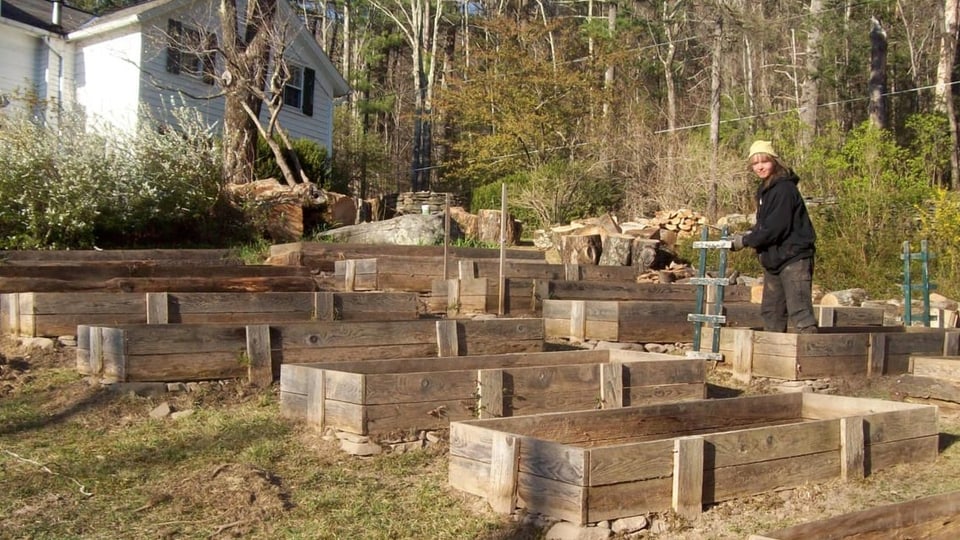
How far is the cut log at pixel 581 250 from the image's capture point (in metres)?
14.6

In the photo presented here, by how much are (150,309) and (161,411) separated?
1.61 meters

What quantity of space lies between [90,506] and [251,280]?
495 cm

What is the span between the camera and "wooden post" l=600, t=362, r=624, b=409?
6.83 metres

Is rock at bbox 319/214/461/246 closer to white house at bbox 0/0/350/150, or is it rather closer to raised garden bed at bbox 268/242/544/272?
raised garden bed at bbox 268/242/544/272

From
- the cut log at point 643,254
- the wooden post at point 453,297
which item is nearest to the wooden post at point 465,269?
the wooden post at point 453,297

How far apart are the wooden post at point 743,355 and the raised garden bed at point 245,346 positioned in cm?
236

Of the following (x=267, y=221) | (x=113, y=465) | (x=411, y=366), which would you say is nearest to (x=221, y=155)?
(x=267, y=221)

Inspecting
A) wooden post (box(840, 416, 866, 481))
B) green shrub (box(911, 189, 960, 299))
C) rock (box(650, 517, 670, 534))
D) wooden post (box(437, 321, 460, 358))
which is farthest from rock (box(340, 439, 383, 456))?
green shrub (box(911, 189, 960, 299))

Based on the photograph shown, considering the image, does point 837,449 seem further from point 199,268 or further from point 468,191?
point 468,191

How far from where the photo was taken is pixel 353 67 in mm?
44656

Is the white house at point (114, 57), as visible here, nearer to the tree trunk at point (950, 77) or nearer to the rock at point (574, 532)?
the tree trunk at point (950, 77)

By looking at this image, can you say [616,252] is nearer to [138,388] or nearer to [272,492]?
[138,388]

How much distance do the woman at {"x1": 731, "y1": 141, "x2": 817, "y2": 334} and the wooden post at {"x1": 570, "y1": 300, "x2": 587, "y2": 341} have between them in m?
1.76

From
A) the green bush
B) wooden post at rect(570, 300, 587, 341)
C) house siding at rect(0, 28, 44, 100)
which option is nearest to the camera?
wooden post at rect(570, 300, 587, 341)
